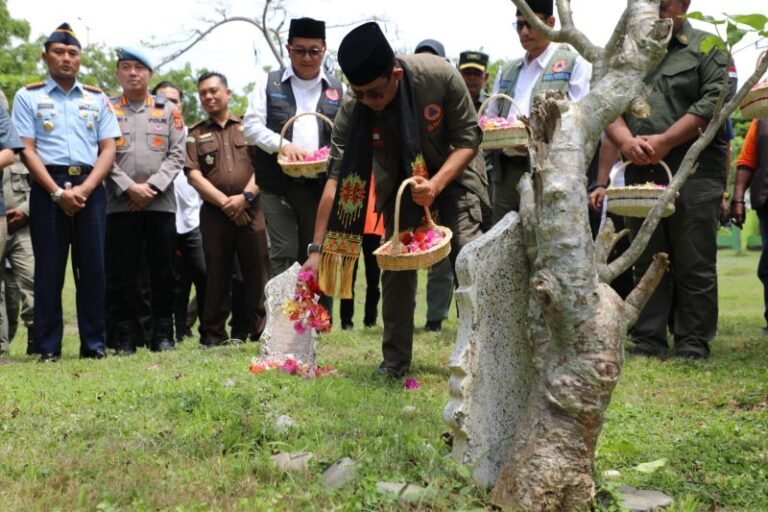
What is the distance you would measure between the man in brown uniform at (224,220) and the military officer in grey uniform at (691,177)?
121 inches

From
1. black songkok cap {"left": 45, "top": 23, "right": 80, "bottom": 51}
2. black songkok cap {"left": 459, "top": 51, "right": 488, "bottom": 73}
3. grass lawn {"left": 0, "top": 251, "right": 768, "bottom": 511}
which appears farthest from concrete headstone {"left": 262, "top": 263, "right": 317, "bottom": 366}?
black songkok cap {"left": 459, "top": 51, "right": 488, "bottom": 73}

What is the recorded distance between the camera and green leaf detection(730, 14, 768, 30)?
10.9 ft

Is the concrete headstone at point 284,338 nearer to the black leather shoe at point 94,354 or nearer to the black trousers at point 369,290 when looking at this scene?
the black leather shoe at point 94,354

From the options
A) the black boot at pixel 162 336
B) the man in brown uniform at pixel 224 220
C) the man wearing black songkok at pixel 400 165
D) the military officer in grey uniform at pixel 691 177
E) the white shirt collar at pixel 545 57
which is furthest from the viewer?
the black boot at pixel 162 336

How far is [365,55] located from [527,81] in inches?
98.6

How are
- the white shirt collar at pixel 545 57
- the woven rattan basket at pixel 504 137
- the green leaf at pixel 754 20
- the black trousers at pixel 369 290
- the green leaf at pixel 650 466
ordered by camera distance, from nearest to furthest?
1. the green leaf at pixel 754 20
2. the green leaf at pixel 650 466
3. the woven rattan basket at pixel 504 137
4. the white shirt collar at pixel 545 57
5. the black trousers at pixel 369 290

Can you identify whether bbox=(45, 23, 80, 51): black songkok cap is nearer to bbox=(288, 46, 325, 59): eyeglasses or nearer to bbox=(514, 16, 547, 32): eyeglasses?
bbox=(288, 46, 325, 59): eyeglasses

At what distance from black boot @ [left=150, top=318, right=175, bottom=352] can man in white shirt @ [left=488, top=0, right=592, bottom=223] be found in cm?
297

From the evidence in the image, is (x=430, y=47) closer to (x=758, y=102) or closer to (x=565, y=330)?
(x=758, y=102)

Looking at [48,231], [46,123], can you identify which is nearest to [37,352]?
[48,231]

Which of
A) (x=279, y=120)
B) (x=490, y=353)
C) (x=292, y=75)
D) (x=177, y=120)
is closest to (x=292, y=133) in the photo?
(x=279, y=120)

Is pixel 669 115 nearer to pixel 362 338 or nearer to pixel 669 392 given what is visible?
pixel 669 392

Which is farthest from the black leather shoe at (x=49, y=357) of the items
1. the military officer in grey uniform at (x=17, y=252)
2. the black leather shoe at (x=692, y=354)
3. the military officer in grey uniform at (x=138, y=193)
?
the black leather shoe at (x=692, y=354)

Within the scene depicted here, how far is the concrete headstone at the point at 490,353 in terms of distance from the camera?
3633 millimetres
